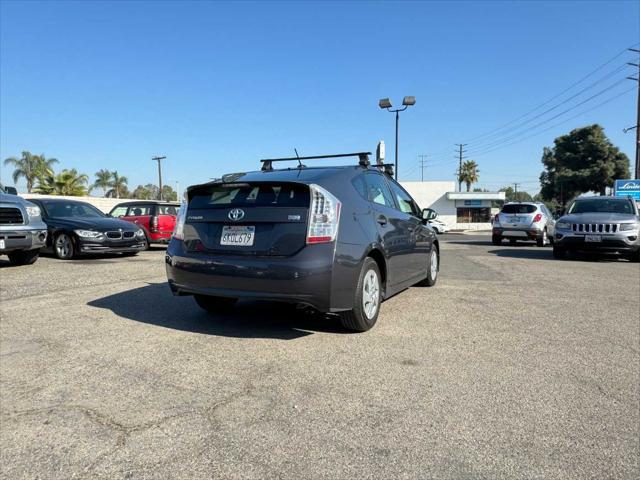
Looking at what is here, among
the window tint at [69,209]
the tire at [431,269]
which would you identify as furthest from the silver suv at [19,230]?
the tire at [431,269]

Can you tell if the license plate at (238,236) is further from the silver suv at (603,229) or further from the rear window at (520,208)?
the rear window at (520,208)

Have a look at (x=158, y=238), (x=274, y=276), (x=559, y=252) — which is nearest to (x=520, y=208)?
(x=559, y=252)

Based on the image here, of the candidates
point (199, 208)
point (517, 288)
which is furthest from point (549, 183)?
point (199, 208)

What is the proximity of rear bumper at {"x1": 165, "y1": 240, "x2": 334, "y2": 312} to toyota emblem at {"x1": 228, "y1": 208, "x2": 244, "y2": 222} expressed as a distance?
1.11ft

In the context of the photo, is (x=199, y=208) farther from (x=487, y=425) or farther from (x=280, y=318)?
(x=487, y=425)

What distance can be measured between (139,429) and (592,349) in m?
3.58

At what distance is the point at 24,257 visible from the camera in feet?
29.1

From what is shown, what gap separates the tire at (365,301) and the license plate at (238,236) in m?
1.01

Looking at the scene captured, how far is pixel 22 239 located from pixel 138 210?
5.79 meters

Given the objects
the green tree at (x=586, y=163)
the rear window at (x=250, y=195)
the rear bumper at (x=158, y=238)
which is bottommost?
the rear bumper at (x=158, y=238)

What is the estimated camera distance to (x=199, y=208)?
4.39m

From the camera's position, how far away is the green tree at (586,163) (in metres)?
52.2

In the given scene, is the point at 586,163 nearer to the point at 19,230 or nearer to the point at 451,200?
the point at 451,200

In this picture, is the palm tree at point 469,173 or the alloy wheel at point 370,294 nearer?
the alloy wheel at point 370,294
